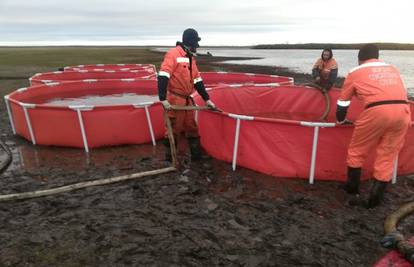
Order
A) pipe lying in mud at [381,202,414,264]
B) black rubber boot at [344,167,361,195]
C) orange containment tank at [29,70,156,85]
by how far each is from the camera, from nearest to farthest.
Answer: pipe lying in mud at [381,202,414,264], black rubber boot at [344,167,361,195], orange containment tank at [29,70,156,85]

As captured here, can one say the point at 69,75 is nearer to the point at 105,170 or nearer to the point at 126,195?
the point at 105,170

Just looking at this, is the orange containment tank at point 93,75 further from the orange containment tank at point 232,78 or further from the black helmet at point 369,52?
the black helmet at point 369,52

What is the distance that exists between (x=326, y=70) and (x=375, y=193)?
4.90 m

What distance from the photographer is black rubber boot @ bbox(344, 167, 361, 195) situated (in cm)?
559

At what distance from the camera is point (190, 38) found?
664 cm

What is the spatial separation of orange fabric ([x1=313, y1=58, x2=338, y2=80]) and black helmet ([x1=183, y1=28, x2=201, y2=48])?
4210 millimetres

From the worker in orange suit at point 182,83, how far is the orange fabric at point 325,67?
4.02 m

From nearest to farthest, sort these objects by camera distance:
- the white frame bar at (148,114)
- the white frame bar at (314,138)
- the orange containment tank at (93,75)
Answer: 1. the white frame bar at (314,138)
2. the white frame bar at (148,114)
3. the orange containment tank at (93,75)

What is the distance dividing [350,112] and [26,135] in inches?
310

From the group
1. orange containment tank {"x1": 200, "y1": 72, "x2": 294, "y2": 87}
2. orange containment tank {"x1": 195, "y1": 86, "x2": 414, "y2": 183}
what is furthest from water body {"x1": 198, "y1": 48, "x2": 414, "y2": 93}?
orange containment tank {"x1": 195, "y1": 86, "x2": 414, "y2": 183}

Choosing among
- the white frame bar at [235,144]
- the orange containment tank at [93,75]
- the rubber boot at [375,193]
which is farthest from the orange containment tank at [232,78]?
the rubber boot at [375,193]

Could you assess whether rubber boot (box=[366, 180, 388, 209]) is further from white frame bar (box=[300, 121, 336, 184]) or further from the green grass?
the green grass

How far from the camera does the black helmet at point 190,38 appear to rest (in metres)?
6.62

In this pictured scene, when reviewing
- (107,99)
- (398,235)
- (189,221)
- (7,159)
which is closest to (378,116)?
(398,235)
